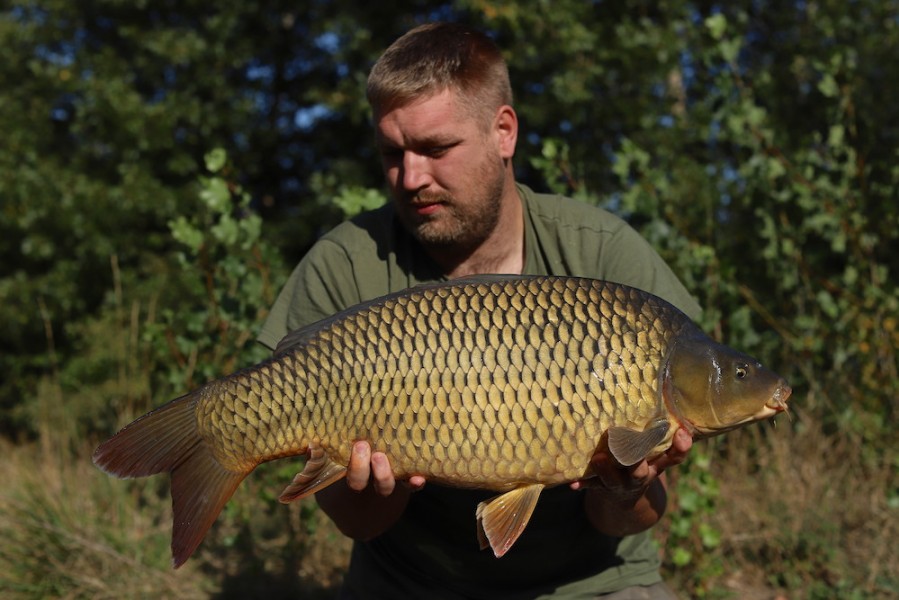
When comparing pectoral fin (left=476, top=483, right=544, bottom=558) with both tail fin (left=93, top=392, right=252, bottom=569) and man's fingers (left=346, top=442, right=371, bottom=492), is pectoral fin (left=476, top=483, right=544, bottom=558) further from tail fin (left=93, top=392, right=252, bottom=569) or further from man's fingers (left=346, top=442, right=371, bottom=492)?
tail fin (left=93, top=392, right=252, bottom=569)

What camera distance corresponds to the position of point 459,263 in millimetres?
2209

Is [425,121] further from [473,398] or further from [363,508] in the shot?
[363,508]

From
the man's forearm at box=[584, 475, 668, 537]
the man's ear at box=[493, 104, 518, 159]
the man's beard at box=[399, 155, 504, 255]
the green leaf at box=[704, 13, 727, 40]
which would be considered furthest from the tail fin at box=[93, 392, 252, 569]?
the green leaf at box=[704, 13, 727, 40]

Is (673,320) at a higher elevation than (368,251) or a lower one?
lower

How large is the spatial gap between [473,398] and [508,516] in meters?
0.23

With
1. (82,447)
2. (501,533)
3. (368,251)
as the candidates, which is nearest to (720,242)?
(368,251)

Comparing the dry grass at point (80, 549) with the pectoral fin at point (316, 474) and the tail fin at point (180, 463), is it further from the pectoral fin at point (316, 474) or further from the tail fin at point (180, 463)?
the pectoral fin at point (316, 474)

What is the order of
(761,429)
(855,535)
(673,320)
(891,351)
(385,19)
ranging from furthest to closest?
(385,19) → (761,429) → (891,351) → (855,535) → (673,320)

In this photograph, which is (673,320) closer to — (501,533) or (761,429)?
(501,533)

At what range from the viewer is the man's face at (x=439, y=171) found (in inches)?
81.9

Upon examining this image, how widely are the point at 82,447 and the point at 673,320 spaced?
3.55 m

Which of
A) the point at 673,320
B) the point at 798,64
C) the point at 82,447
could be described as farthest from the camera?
the point at 798,64

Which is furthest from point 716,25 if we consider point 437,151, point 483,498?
point 483,498

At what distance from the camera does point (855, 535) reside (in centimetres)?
328
